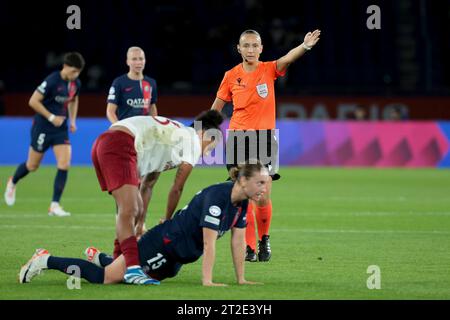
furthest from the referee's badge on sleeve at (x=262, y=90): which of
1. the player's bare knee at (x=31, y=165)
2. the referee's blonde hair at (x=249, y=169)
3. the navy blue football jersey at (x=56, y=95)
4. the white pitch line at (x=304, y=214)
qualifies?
the player's bare knee at (x=31, y=165)

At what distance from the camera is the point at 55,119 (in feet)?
50.1

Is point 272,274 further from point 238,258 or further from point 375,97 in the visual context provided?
point 375,97

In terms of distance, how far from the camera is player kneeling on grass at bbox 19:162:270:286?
820 cm

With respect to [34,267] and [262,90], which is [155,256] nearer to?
[34,267]

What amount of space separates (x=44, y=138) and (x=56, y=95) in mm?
751

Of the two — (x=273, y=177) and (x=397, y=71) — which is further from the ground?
(x=397, y=71)

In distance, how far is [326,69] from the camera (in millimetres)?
31234

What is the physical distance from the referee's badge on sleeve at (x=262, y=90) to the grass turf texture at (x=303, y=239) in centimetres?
180

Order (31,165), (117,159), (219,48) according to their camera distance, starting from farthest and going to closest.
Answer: (219,48) < (31,165) < (117,159)

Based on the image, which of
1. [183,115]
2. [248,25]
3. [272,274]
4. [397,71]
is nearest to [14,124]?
[183,115]

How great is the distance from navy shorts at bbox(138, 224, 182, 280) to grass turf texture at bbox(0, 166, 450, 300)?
158mm

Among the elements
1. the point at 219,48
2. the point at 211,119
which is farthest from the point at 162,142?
the point at 219,48
